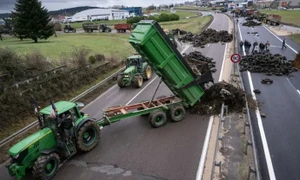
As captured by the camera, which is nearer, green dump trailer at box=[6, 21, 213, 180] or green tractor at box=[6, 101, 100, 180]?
green tractor at box=[6, 101, 100, 180]

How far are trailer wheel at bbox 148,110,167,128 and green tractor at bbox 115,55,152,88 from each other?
628 centimetres

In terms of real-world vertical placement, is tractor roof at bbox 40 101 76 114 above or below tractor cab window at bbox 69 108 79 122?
above

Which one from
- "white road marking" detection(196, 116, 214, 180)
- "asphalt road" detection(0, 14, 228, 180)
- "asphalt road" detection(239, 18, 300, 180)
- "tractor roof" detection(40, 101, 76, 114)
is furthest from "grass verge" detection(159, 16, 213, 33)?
"tractor roof" detection(40, 101, 76, 114)

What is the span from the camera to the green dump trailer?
26.4ft

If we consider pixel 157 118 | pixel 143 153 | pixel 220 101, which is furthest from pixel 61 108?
pixel 220 101

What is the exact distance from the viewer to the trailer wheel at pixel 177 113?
38.9 ft

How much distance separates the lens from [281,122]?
11578 mm

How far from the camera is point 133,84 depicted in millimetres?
18125

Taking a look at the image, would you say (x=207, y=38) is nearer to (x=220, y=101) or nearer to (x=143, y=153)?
(x=220, y=101)

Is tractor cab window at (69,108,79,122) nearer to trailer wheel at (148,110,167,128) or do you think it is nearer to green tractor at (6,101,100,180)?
green tractor at (6,101,100,180)

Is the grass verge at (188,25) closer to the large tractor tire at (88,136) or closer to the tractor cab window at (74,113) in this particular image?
the large tractor tire at (88,136)

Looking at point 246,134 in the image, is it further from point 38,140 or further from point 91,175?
point 38,140

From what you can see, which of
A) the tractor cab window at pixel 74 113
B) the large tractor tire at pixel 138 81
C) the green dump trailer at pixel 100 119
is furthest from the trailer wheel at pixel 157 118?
the large tractor tire at pixel 138 81

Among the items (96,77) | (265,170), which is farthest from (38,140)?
(96,77)
